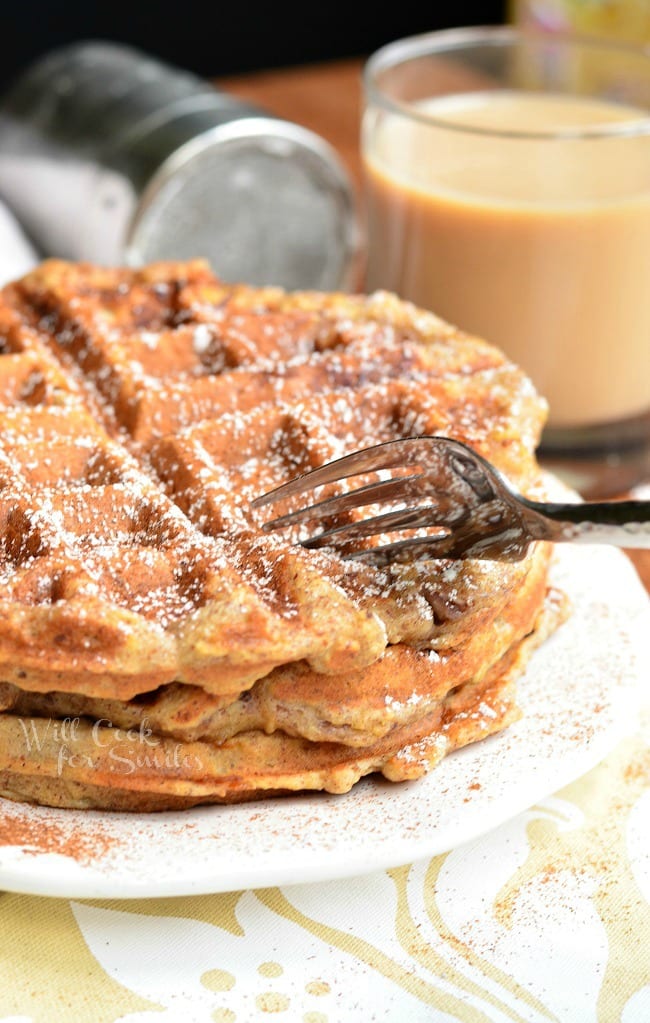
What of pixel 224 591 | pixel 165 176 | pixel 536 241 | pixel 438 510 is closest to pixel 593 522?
pixel 438 510

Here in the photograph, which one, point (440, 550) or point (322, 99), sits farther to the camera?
point (322, 99)

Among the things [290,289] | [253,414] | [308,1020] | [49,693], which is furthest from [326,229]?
[308,1020]

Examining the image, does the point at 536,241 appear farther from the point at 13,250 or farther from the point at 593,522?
the point at 13,250

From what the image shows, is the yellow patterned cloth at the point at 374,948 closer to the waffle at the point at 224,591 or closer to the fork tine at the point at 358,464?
the waffle at the point at 224,591

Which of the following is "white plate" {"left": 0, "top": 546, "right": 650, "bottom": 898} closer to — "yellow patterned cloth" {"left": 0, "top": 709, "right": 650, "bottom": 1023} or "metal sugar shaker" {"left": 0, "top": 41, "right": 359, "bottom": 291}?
"yellow patterned cloth" {"left": 0, "top": 709, "right": 650, "bottom": 1023}

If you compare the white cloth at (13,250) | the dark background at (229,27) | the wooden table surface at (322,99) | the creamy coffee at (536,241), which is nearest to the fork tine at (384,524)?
the creamy coffee at (536,241)

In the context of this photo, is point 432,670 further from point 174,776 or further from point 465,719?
point 174,776

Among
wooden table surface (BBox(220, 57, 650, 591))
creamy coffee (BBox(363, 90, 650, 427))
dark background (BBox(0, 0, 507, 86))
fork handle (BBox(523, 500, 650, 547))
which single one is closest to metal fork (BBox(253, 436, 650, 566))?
fork handle (BBox(523, 500, 650, 547))
